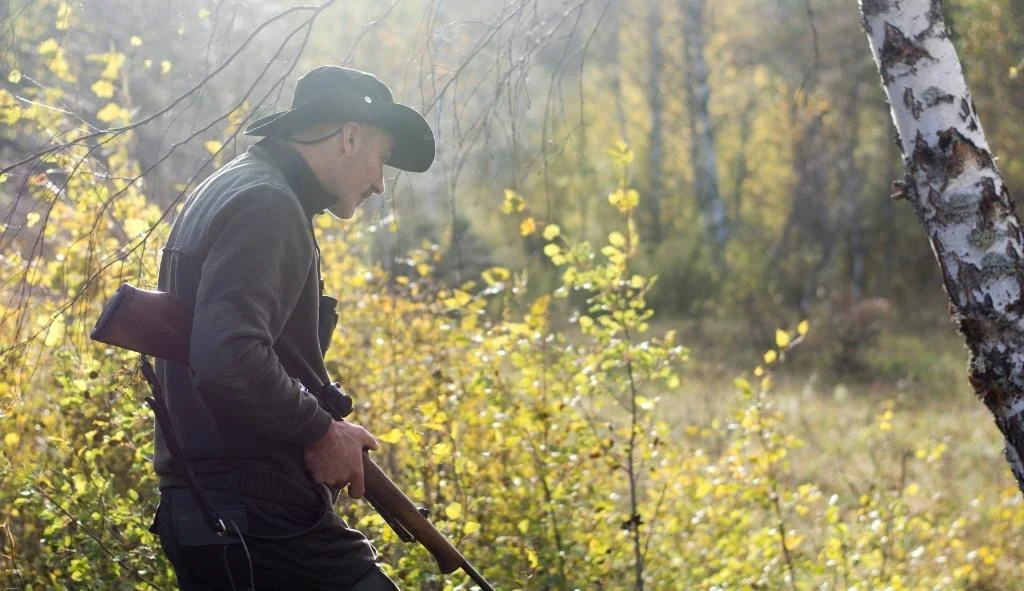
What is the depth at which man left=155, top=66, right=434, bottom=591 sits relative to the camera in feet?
6.97

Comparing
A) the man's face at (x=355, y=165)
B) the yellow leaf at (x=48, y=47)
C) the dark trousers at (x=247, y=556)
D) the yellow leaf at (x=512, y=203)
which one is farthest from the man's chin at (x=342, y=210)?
the yellow leaf at (x=48, y=47)

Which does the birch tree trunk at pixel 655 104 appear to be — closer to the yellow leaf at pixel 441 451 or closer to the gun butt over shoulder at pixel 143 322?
the yellow leaf at pixel 441 451

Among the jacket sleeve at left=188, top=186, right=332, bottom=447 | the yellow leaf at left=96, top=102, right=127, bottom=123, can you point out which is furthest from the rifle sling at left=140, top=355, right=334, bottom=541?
the yellow leaf at left=96, top=102, right=127, bottom=123

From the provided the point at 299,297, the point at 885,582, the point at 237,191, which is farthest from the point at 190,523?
the point at 885,582

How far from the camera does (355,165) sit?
8.05 feet

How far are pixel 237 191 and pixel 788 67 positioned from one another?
24780 millimetres

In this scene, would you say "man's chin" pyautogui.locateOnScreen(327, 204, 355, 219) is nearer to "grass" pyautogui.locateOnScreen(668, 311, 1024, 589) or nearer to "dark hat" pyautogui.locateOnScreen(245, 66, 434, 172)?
"dark hat" pyautogui.locateOnScreen(245, 66, 434, 172)

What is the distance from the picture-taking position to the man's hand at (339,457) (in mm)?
2314

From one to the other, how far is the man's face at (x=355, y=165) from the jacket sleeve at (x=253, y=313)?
0.67ft

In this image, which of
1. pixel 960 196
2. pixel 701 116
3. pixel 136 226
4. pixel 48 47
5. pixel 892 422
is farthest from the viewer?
pixel 701 116

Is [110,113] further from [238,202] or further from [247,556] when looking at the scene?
[247,556]

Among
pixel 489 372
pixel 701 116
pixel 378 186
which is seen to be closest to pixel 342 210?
pixel 378 186

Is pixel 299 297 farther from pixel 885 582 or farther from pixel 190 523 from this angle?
pixel 885 582

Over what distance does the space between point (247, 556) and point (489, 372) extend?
236 centimetres
